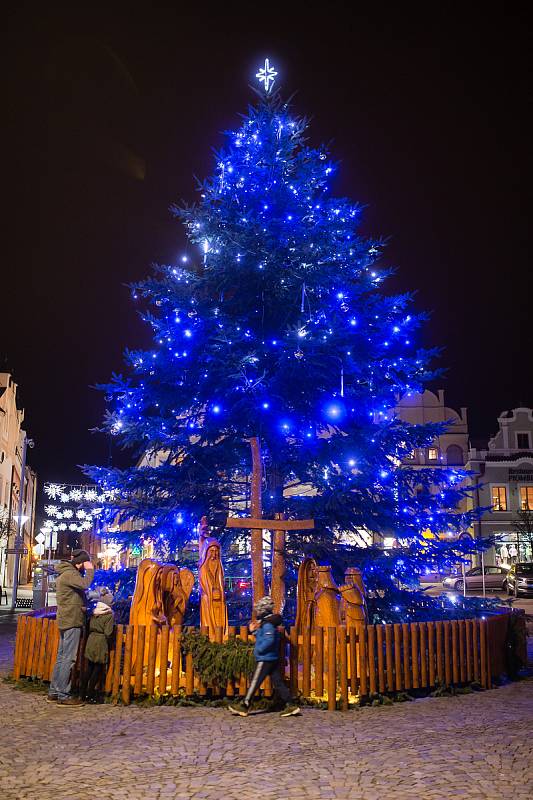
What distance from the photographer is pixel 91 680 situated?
999cm

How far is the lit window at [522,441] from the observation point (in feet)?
177

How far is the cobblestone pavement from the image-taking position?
6402mm

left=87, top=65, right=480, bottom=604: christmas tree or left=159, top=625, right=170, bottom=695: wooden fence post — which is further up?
left=87, top=65, right=480, bottom=604: christmas tree

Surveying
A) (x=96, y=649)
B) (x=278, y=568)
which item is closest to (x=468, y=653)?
(x=278, y=568)

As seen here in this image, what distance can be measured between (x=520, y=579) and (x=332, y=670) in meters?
27.3

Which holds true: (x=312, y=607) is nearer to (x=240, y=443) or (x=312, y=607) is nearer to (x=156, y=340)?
(x=240, y=443)

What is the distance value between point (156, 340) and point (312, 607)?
21.8 ft

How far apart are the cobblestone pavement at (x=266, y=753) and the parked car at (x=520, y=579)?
25.7 m

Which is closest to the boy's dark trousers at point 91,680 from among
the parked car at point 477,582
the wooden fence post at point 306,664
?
the wooden fence post at point 306,664

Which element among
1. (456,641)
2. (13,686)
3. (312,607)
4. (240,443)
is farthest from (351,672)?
(240,443)

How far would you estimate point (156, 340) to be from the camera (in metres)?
15.2

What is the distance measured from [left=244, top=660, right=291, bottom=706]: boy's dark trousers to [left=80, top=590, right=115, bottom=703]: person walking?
80.2 inches

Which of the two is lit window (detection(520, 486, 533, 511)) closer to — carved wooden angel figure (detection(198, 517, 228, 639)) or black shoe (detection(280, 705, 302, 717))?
carved wooden angel figure (detection(198, 517, 228, 639))

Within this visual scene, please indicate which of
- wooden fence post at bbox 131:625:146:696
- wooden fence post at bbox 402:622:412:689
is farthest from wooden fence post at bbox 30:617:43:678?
wooden fence post at bbox 402:622:412:689
